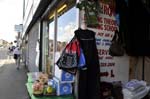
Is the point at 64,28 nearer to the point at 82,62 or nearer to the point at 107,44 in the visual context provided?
the point at 107,44

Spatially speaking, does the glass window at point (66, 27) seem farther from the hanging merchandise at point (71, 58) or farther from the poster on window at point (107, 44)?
the hanging merchandise at point (71, 58)

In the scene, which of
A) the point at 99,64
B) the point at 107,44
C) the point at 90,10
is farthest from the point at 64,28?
the point at 99,64

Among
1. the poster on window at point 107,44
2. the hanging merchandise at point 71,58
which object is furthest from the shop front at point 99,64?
the hanging merchandise at point 71,58

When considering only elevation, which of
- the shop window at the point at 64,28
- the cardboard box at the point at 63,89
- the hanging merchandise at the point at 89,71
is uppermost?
the shop window at the point at 64,28

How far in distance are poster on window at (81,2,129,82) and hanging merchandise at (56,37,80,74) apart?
669 mm

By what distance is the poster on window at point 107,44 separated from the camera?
18.6 feet

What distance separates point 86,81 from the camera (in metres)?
5.11

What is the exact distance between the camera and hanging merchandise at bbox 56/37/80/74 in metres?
4.97

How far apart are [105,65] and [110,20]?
772 millimetres

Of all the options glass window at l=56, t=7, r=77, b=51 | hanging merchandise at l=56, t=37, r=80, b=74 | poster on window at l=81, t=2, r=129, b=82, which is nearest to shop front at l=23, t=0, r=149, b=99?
poster on window at l=81, t=2, r=129, b=82

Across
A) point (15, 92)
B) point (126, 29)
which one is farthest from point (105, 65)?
point (15, 92)

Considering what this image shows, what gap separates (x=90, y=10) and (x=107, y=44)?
2.31 ft

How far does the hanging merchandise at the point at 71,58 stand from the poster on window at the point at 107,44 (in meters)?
0.67

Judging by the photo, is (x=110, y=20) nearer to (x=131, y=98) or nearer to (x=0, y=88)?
(x=131, y=98)
